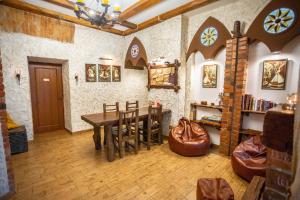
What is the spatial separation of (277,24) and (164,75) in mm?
2443

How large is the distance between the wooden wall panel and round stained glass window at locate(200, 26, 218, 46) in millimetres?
3425

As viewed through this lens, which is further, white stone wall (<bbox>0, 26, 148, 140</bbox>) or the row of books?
white stone wall (<bbox>0, 26, 148, 140</bbox>)

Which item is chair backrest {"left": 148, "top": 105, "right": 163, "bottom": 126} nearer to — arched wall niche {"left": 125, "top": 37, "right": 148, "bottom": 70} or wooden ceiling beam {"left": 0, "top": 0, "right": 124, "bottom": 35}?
arched wall niche {"left": 125, "top": 37, "right": 148, "bottom": 70}

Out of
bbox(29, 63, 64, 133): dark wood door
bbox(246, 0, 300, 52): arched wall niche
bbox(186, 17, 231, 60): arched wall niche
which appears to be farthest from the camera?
bbox(29, 63, 64, 133): dark wood door

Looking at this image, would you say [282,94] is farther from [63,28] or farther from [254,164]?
[63,28]

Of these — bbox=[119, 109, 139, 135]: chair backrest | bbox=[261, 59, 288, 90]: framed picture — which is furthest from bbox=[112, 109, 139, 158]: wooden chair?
bbox=[261, 59, 288, 90]: framed picture

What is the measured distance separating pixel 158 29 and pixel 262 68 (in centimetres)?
266

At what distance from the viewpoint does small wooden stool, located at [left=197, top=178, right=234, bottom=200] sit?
154 cm

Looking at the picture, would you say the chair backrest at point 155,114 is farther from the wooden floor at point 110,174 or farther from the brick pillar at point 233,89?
the brick pillar at point 233,89

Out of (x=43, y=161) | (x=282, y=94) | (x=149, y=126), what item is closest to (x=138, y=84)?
(x=149, y=126)

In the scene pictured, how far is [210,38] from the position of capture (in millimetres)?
3299

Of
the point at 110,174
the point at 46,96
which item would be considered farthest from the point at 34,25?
the point at 110,174

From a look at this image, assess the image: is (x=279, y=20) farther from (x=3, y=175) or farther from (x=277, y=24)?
(x=3, y=175)

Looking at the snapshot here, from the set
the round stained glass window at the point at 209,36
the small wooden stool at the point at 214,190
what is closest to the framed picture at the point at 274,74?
the round stained glass window at the point at 209,36
